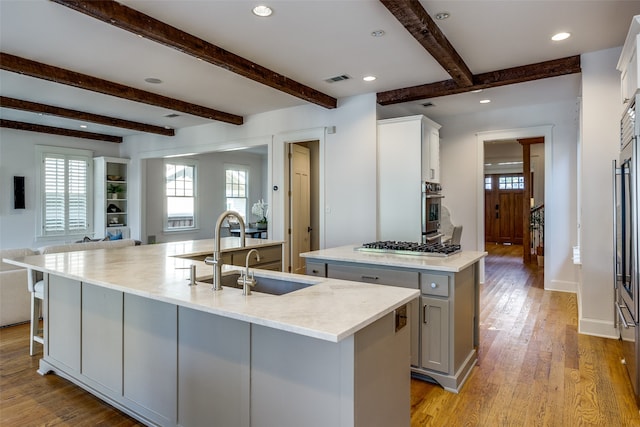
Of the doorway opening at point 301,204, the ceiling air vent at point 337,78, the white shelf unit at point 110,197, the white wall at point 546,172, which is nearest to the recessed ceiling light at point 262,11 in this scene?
the ceiling air vent at point 337,78

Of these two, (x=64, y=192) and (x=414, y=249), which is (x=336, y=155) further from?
(x=64, y=192)

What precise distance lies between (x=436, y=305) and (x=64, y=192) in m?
7.28

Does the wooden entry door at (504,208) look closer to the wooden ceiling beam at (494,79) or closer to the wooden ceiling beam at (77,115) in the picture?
the wooden ceiling beam at (494,79)

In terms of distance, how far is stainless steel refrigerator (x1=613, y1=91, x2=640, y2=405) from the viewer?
7.42ft

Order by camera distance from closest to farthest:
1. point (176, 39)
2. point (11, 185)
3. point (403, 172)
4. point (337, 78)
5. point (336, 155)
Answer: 1. point (176, 39)
2. point (337, 78)
3. point (403, 172)
4. point (336, 155)
5. point (11, 185)

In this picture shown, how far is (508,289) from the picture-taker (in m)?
5.51

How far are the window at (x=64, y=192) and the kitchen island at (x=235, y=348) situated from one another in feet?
17.0

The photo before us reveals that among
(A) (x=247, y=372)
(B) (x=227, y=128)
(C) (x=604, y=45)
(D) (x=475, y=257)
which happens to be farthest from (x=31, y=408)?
(C) (x=604, y=45)

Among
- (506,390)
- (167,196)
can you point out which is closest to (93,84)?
(167,196)

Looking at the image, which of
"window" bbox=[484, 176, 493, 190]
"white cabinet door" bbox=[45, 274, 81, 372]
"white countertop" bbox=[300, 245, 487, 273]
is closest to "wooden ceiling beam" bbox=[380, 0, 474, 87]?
"white countertop" bbox=[300, 245, 487, 273]

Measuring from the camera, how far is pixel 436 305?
2.59m

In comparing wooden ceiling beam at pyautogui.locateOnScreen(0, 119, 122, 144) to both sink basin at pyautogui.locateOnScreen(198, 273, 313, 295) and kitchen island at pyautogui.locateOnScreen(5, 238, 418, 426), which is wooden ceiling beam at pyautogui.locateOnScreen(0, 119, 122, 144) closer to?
kitchen island at pyautogui.locateOnScreen(5, 238, 418, 426)

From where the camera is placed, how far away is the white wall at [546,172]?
534 centimetres

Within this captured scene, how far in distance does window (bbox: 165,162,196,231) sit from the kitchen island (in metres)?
5.69
